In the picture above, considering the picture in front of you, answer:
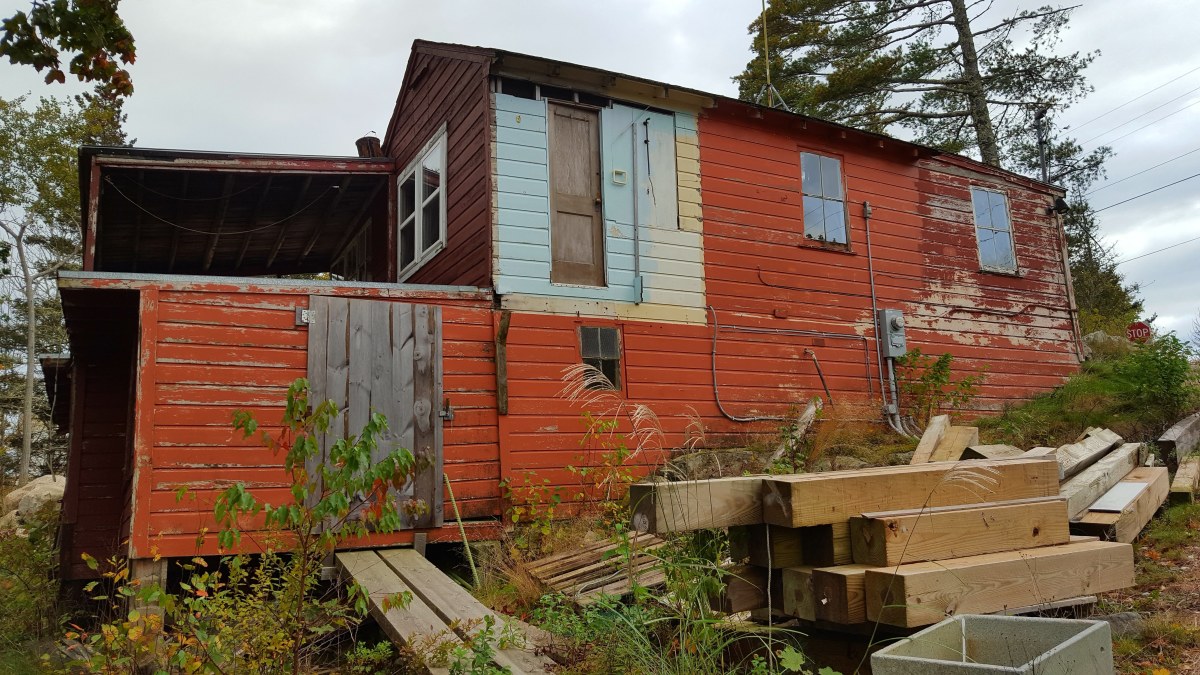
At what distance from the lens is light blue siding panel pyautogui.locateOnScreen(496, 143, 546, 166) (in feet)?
29.9

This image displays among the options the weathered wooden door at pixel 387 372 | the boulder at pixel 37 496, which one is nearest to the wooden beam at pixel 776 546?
the weathered wooden door at pixel 387 372

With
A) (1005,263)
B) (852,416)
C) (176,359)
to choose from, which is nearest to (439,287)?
(176,359)

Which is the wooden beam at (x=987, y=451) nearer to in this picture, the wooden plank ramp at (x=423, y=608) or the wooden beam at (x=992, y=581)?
the wooden beam at (x=992, y=581)

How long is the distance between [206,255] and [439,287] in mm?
7892

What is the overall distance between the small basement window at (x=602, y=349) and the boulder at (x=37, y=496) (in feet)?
45.1

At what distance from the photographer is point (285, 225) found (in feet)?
43.3

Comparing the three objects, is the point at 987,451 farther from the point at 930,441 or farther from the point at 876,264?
the point at 876,264

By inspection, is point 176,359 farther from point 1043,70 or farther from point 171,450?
point 1043,70

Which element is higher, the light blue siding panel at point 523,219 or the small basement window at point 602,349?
the light blue siding panel at point 523,219

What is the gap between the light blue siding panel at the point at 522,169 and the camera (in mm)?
9086

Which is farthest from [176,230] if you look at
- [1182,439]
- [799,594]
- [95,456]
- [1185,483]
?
[1182,439]

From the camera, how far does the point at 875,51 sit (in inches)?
782

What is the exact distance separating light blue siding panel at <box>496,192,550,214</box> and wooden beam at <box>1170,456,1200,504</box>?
6568 mm

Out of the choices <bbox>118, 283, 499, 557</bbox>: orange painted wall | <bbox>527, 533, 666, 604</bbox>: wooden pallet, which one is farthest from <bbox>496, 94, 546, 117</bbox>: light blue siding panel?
<bbox>527, 533, 666, 604</bbox>: wooden pallet
